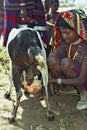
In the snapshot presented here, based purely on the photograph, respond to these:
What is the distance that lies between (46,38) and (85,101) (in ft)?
3.72

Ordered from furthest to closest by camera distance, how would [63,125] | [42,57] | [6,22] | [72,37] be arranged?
[6,22] → [72,37] → [63,125] → [42,57]

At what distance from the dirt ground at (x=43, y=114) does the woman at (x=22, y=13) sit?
3.09 feet

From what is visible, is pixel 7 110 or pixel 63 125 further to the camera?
pixel 7 110

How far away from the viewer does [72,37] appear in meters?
4.35

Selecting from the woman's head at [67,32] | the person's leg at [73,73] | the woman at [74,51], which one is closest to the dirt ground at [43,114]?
the person's leg at [73,73]

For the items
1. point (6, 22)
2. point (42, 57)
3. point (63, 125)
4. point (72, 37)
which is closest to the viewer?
point (42, 57)

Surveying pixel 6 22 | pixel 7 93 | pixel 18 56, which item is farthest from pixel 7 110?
pixel 6 22

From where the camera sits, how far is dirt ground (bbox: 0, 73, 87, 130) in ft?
13.4

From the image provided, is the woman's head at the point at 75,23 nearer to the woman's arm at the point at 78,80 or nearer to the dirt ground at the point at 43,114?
the woman's arm at the point at 78,80

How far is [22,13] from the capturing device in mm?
4375

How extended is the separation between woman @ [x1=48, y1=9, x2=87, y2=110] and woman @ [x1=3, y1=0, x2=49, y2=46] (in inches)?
18.3

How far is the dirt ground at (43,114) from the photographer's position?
4.09 m

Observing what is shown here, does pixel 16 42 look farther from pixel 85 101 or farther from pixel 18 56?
pixel 85 101

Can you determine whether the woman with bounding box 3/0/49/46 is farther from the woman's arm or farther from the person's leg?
the woman's arm
